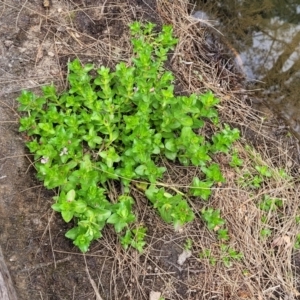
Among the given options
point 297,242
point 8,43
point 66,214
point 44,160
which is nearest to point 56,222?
point 66,214

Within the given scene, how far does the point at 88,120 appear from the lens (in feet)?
7.61

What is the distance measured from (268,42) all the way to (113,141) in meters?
2.11

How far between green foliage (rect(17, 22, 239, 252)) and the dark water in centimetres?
124

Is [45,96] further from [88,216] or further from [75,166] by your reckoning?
[88,216]

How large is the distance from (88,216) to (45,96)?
79 cm

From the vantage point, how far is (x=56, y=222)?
2.26m

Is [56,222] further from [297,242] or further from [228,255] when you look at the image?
[297,242]

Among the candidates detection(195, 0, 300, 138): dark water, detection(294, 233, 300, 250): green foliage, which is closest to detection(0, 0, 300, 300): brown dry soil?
detection(294, 233, 300, 250): green foliage

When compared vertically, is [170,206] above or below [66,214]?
above

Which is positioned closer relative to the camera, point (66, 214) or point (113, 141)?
point (66, 214)

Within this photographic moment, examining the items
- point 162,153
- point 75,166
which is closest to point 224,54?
point 162,153

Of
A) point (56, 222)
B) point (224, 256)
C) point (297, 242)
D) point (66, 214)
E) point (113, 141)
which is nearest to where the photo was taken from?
point (66, 214)

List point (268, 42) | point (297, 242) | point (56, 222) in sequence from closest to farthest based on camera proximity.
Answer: point (56, 222)
point (297, 242)
point (268, 42)

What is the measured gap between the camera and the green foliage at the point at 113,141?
2135mm
